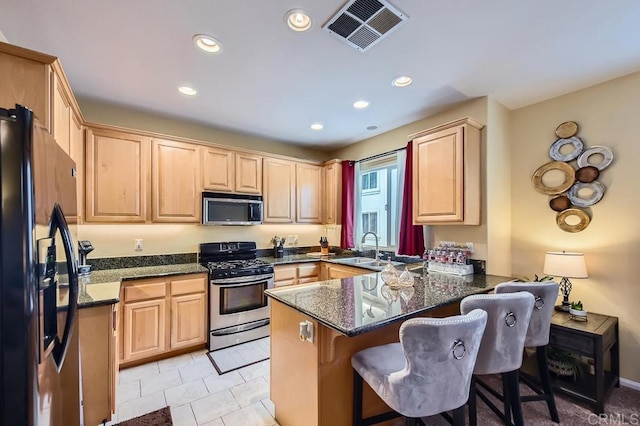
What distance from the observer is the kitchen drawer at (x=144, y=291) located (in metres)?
2.61

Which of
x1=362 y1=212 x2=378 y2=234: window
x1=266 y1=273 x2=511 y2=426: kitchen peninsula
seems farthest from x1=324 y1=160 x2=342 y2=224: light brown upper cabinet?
x1=266 y1=273 x2=511 y2=426: kitchen peninsula

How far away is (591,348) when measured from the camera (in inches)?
79.6

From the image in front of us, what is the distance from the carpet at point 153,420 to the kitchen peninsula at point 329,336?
796 mm

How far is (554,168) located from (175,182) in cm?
400

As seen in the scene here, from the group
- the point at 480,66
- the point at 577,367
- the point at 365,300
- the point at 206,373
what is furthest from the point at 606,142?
the point at 206,373

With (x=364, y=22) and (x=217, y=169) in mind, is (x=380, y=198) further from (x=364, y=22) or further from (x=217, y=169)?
(x=364, y=22)

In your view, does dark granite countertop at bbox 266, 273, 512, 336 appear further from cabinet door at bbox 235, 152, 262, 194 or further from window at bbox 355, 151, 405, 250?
cabinet door at bbox 235, 152, 262, 194

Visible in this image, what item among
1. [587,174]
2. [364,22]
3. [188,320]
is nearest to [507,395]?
[587,174]

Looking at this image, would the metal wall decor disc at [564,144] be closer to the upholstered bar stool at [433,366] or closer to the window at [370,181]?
the window at [370,181]

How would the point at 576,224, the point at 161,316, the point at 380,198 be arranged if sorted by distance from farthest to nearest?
the point at 380,198 → the point at 161,316 → the point at 576,224

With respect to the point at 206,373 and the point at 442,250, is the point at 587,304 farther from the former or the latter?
the point at 206,373

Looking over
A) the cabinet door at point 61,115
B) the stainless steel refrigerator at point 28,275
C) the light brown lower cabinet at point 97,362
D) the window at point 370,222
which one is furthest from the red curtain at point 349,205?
the stainless steel refrigerator at point 28,275

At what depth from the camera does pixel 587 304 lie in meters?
2.49

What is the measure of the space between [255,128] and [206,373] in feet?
9.49
